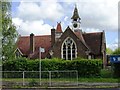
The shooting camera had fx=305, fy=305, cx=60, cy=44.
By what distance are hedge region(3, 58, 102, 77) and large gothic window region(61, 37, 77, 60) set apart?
11.9m

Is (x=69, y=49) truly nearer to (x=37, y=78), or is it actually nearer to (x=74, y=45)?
(x=74, y=45)

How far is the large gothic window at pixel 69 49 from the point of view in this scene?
52.6 m

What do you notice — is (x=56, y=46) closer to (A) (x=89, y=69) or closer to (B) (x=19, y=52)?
(B) (x=19, y=52)

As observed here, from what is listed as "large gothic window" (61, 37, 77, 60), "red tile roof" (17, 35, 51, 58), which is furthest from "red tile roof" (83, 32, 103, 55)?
"red tile roof" (17, 35, 51, 58)

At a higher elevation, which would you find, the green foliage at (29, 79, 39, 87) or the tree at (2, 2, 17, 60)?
the tree at (2, 2, 17, 60)

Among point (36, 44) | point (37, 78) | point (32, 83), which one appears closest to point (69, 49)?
point (36, 44)

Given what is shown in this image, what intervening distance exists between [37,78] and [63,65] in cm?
1307

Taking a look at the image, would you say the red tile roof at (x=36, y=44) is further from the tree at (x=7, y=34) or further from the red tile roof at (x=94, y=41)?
the tree at (x=7, y=34)

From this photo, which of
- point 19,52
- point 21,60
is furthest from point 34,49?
point 21,60

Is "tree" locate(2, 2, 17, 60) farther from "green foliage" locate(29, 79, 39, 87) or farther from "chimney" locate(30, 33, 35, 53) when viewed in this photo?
"chimney" locate(30, 33, 35, 53)

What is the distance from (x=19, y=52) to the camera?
5844 centimetres

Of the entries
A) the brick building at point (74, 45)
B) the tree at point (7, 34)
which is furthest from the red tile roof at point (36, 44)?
the tree at point (7, 34)

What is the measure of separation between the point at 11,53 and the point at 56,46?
53.5ft

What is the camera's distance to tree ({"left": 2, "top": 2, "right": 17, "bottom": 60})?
36969 millimetres
